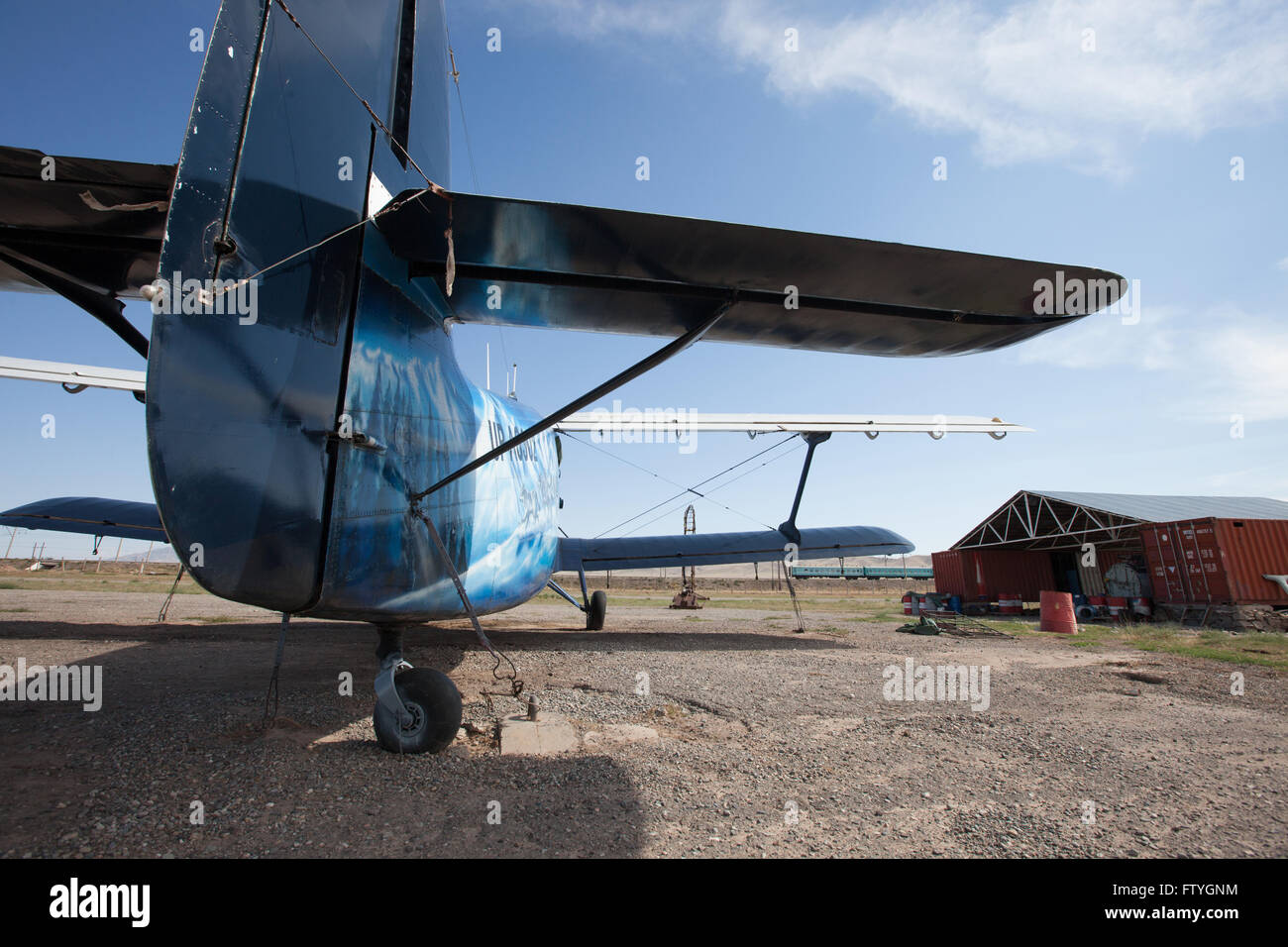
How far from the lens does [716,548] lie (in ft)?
45.1

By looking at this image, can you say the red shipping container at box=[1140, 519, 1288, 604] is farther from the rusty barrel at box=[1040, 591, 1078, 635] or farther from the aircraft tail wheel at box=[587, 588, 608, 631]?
the aircraft tail wheel at box=[587, 588, 608, 631]

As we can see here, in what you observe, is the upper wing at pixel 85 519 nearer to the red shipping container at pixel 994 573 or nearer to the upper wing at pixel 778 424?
the upper wing at pixel 778 424

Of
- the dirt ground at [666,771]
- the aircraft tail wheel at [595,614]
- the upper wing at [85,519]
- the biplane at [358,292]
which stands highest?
the biplane at [358,292]

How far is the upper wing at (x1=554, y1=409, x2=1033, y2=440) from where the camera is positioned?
10.5 meters

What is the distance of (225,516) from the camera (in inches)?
114

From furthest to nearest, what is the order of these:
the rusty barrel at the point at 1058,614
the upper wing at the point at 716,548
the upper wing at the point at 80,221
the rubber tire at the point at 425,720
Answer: the rusty barrel at the point at 1058,614
the upper wing at the point at 716,548
the rubber tire at the point at 425,720
the upper wing at the point at 80,221

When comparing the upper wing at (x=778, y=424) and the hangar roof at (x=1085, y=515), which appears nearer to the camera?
the upper wing at (x=778, y=424)

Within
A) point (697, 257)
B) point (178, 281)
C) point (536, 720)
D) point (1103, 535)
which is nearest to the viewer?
point (178, 281)

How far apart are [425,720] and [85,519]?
11.6m

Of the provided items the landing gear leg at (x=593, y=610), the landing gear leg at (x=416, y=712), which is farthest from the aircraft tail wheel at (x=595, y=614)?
the landing gear leg at (x=416, y=712)

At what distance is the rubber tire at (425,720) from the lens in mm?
3867
